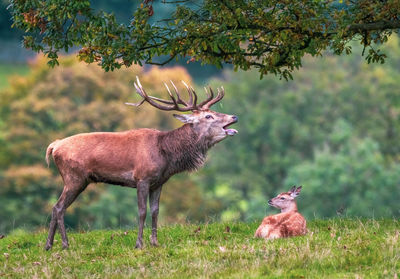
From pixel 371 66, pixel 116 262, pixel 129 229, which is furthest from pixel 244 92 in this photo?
pixel 116 262

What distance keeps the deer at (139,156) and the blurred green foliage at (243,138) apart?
1134 cm

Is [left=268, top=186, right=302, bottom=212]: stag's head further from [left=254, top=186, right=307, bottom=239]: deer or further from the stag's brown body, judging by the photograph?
the stag's brown body

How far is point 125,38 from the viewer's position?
1183 cm

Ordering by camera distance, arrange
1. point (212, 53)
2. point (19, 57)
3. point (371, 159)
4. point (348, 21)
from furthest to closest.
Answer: point (19, 57) < point (371, 159) < point (212, 53) < point (348, 21)

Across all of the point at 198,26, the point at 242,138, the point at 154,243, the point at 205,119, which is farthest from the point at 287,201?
the point at 242,138

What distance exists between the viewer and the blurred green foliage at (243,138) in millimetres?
32469

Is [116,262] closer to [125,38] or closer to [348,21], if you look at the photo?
[125,38]

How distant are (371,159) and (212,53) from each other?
28.1 m

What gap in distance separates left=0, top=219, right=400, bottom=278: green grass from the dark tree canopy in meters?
2.95

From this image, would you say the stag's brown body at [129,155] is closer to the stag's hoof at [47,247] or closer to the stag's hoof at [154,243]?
the stag's hoof at [154,243]

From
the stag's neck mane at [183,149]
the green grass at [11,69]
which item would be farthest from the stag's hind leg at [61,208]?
the green grass at [11,69]

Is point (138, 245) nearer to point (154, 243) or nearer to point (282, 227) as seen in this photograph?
point (154, 243)

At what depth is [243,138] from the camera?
45.8 metres

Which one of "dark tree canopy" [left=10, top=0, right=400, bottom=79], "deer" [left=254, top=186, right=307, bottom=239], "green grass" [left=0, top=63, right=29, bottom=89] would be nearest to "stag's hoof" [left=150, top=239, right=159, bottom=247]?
"deer" [left=254, top=186, right=307, bottom=239]
